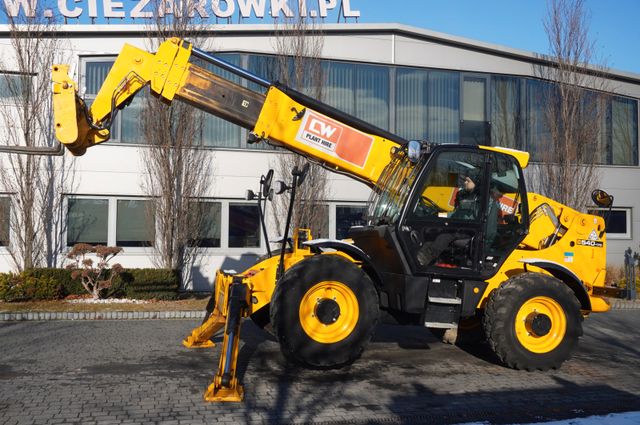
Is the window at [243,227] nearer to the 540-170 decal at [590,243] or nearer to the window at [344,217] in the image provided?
the window at [344,217]

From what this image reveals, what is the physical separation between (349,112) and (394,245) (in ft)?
34.6

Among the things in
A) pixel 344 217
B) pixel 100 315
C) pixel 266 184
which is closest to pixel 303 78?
pixel 344 217

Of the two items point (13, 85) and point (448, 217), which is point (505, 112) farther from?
point (13, 85)

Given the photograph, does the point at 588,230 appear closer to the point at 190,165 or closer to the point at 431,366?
the point at 431,366

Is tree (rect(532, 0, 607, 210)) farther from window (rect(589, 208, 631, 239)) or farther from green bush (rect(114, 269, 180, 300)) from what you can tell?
green bush (rect(114, 269, 180, 300))

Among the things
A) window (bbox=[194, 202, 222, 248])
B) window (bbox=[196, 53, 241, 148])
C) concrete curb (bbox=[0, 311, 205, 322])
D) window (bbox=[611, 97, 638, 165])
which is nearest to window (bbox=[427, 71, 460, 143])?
window (bbox=[611, 97, 638, 165])

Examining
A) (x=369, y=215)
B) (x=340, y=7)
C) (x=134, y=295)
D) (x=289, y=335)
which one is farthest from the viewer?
(x=340, y=7)

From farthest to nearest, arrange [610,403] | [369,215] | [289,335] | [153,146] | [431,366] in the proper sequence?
[153,146]
[369,215]
[431,366]
[289,335]
[610,403]

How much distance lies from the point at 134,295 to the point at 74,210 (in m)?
3.52

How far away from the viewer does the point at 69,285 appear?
45.9 feet

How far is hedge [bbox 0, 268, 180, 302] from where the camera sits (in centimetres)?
1341

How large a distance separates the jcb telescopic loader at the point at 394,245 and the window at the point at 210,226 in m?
8.36

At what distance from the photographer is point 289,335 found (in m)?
7.21

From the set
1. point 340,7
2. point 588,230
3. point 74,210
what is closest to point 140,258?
point 74,210
